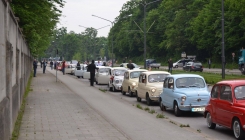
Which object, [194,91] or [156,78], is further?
[156,78]

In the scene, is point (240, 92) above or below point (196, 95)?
above

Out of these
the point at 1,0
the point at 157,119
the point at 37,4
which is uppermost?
the point at 37,4

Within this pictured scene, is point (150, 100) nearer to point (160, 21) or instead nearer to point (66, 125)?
point (66, 125)

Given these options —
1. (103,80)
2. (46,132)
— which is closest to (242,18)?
(103,80)

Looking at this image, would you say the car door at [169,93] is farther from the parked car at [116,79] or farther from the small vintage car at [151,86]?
the parked car at [116,79]

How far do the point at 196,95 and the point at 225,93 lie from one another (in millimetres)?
3910

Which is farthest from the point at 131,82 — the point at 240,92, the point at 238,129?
the point at 238,129

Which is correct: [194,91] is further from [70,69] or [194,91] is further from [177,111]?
[70,69]

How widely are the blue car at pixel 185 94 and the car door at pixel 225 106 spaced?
3.57m

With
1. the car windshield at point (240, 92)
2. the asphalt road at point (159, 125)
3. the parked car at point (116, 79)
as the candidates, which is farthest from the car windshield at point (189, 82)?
the parked car at point (116, 79)

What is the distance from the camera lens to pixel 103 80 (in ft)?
126

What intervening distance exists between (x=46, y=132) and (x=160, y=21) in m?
89.6

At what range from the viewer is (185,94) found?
1677 centimetres

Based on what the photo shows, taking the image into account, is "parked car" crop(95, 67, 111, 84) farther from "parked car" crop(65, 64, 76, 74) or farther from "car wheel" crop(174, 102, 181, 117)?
"parked car" crop(65, 64, 76, 74)
